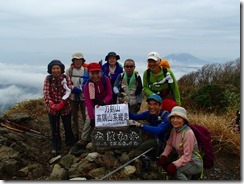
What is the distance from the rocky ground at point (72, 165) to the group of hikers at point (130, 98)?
34 cm

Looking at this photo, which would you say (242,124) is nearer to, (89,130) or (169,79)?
(169,79)

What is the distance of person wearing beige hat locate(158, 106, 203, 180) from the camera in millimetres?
5062

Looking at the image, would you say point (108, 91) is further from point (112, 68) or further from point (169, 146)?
point (169, 146)

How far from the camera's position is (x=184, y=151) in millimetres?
5074

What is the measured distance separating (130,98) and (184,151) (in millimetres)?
2071

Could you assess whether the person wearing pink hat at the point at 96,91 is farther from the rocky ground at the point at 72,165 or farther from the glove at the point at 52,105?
the rocky ground at the point at 72,165

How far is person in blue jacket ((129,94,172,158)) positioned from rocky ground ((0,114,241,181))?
1.02ft

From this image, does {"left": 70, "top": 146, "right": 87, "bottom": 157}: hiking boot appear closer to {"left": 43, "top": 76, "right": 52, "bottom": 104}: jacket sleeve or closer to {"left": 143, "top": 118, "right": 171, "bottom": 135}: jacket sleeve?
{"left": 43, "top": 76, "right": 52, "bottom": 104}: jacket sleeve

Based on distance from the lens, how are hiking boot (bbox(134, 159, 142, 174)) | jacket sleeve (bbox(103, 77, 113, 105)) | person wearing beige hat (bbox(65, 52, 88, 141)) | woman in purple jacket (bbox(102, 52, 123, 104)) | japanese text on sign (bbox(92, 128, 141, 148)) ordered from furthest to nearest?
person wearing beige hat (bbox(65, 52, 88, 141)) → woman in purple jacket (bbox(102, 52, 123, 104)) → jacket sleeve (bbox(103, 77, 113, 105)) → japanese text on sign (bbox(92, 128, 141, 148)) → hiking boot (bbox(134, 159, 142, 174))

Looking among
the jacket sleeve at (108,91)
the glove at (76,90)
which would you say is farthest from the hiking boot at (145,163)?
the glove at (76,90)

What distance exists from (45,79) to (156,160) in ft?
9.48

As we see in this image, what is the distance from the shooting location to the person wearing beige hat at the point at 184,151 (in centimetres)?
506

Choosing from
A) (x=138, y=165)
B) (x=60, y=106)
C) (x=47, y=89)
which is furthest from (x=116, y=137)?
(x=47, y=89)

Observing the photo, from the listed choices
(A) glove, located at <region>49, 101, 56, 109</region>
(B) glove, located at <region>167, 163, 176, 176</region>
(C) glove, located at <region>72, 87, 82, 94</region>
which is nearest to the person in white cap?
(C) glove, located at <region>72, 87, 82, 94</region>
